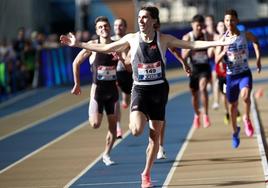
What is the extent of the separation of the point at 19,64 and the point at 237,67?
1687 centimetres

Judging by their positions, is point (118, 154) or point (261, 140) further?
point (261, 140)

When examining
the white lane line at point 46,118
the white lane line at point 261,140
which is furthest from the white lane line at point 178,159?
the white lane line at point 46,118

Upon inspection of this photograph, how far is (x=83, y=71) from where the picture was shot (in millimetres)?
34469

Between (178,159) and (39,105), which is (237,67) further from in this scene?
(39,105)

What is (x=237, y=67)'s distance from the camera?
15.1m

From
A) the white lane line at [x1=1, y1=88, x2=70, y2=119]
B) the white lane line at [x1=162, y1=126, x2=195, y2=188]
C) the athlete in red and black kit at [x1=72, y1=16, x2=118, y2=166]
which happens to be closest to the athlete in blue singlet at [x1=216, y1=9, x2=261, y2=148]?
the white lane line at [x1=162, y1=126, x2=195, y2=188]

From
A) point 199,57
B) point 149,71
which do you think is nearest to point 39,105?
point 199,57

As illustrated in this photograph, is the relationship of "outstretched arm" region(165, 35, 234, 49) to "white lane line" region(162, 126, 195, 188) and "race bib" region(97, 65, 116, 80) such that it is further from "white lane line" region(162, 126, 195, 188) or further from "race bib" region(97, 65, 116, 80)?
"race bib" region(97, 65, 116, 80)

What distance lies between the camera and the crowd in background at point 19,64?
28.5 m

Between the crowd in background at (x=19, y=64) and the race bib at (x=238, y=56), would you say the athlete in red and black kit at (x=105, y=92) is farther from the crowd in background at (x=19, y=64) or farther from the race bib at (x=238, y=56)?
the crowd in background at (x=19, y=64)

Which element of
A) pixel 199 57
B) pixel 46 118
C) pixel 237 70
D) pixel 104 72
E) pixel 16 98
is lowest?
pixel 16 98

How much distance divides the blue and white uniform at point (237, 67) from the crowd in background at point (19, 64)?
544 inches

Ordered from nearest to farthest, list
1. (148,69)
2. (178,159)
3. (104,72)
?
(148,69) < (104,72) < (178,159)

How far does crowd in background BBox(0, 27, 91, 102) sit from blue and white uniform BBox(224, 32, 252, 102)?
544 inches
